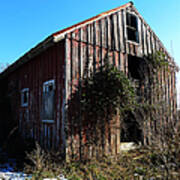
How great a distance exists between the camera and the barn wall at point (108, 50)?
644cm

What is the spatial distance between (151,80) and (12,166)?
6738 mm

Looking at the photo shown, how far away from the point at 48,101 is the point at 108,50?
10.3 feet

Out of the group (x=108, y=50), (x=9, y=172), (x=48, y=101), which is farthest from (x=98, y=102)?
(x=9, y=172)

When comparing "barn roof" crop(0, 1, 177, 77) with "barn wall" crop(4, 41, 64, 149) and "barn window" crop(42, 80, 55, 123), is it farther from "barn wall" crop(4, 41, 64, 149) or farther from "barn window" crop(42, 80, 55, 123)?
"barn window" crop(42, 80, 55, 123)

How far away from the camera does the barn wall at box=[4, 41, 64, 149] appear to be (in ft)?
21.6

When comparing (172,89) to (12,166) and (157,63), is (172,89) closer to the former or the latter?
(157,63)

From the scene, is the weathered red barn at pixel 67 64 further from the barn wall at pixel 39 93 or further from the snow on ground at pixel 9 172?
the snow on ground at pixel 9 172

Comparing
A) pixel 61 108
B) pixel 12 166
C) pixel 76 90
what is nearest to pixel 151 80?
pixel 76 90

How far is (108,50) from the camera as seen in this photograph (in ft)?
24.9

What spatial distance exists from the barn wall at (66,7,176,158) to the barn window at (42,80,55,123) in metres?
1.04

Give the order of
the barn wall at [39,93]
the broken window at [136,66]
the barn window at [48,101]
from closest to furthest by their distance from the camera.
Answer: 1. the barn wall at [39,93]
2. the barn window at [48,101]
3. the broken window at [136,66]

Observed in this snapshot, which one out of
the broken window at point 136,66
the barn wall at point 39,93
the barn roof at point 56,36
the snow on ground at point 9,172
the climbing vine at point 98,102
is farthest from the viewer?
the broken window at point 136,66

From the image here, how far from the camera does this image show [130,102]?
21.8 ft

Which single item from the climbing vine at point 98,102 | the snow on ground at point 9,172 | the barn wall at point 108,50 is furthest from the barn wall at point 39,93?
the snow on ground at point 9,172
